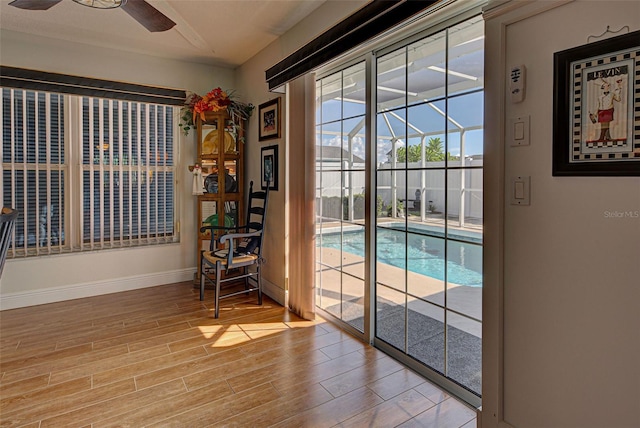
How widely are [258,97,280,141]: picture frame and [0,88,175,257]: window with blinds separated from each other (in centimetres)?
121

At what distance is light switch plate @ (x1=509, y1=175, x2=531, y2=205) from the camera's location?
1.58 meters

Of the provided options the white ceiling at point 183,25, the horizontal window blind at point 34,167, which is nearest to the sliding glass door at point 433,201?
the white ceiling at point 183,25

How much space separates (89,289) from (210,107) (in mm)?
2419

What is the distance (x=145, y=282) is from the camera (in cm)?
429

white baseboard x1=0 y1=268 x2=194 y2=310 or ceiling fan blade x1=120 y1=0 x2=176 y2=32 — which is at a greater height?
ceiling fan blade x1=120 y1=0 x2=176 y2=32

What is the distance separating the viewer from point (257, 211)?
3855 mm

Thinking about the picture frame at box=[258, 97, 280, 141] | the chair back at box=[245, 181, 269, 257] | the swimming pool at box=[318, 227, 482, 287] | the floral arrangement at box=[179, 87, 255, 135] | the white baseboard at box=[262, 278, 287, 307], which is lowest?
the white baseboard at box=[262, 278, 287, 307]

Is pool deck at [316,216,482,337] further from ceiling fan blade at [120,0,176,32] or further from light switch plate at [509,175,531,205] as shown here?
ceiling fan blade at [120,0,176,32]

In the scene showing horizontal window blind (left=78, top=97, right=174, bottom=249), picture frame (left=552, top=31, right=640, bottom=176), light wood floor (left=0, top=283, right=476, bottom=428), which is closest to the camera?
picture frame (left=552, top=31, right=640, bottom=176)

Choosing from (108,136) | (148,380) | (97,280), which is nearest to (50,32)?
(108,136)

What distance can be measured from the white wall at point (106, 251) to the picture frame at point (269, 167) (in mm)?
1093

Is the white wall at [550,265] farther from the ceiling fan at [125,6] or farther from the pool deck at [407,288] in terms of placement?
the ceiling fan at [125,6]

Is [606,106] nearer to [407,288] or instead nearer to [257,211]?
[407,288]

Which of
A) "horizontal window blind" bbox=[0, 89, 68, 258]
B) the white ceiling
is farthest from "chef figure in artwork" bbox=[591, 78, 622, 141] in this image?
"horizontal window blind" bbox=[0, 89, 68, 258]
